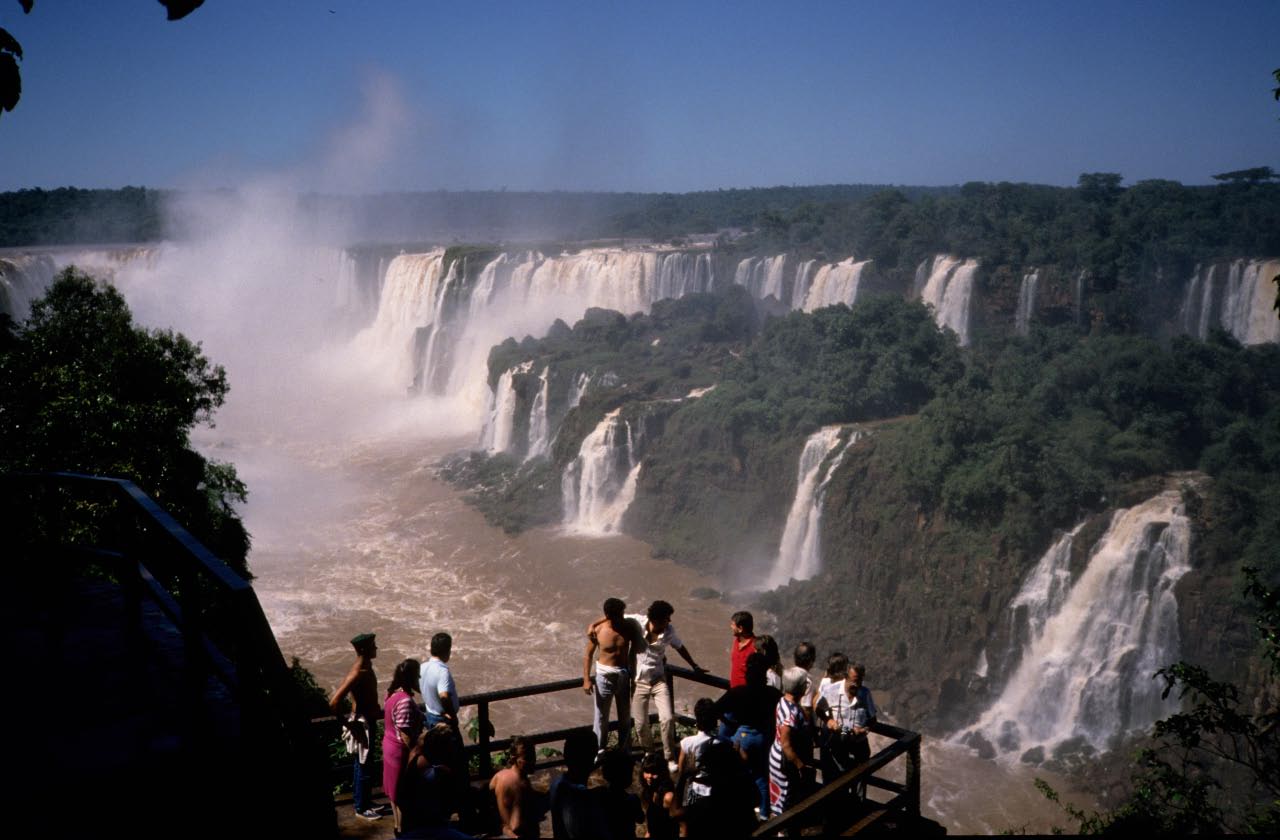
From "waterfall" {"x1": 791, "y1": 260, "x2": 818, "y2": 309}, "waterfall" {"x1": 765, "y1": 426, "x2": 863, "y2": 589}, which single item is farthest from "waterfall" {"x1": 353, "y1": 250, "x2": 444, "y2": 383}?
Result: "waterfall" {"x1": 765, "y1": 426, "x2": 863, "y2": 589}

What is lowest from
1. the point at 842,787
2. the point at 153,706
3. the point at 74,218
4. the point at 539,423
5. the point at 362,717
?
the point at 539,423

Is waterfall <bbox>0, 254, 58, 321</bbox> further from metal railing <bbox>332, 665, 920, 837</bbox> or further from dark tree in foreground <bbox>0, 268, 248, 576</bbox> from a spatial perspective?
metal railing <bbox>332, 665, 920, 837</bbox>

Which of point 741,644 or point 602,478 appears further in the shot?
point 602,478

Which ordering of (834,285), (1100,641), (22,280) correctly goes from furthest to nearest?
(22,280) < (834,285) < (1100,641)

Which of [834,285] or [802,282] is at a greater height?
[802,282]

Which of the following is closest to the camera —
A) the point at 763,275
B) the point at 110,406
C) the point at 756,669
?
the point at 756,669

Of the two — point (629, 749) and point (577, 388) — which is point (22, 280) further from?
point (629, 749)

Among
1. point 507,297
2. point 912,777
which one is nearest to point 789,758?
point 912,777
